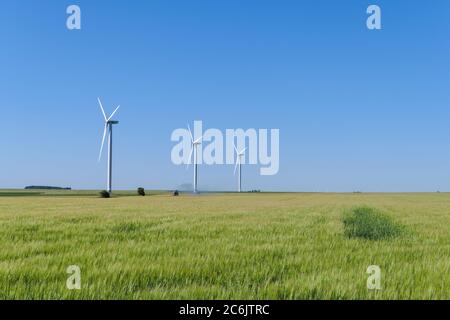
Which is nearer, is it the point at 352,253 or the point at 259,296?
the point at 259,296

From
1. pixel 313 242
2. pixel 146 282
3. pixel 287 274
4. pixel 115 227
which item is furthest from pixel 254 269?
pixel 115 227

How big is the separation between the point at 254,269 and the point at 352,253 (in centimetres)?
364

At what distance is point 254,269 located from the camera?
836 centimetres

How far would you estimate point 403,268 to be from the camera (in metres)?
8.80

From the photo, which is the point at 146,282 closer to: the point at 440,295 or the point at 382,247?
the point at 440,295

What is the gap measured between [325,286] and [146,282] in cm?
296

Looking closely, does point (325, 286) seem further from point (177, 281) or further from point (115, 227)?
point (115, 227)
